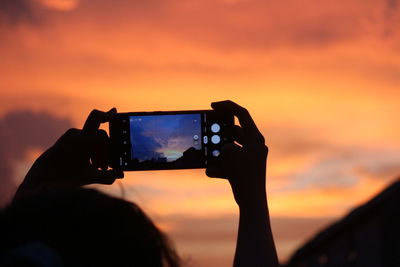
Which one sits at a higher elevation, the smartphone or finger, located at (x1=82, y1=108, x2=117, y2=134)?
finger, located at (x1=82, y1=108, x2=117, y2=134)

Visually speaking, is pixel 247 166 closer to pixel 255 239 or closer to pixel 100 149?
pixel 255 239

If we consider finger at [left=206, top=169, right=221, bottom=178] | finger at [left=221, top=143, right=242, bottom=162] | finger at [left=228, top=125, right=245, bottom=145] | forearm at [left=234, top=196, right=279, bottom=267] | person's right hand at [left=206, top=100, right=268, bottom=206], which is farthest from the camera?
finger at [left=228, top=125, right=245, bottom=145]

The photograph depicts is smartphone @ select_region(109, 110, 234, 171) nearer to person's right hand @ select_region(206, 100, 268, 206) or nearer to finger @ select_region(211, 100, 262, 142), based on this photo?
finger @ select_region(211, 100, 262, 142)

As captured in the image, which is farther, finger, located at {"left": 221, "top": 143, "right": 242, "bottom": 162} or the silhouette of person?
finger, located at {"left": 221, "top": 143, "right": 242, "bottom": 162}

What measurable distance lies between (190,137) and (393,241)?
2.34m

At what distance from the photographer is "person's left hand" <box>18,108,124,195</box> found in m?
3.95

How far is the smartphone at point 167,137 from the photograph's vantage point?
480 centimetres

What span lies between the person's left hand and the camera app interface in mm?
421

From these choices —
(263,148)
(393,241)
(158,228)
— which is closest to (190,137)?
(263,148)

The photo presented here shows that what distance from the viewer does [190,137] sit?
16.0 feet

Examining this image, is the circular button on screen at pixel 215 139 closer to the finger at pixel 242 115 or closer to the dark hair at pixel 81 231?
the finger at pixel 242 115

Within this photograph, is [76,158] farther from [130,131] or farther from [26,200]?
[26,200]

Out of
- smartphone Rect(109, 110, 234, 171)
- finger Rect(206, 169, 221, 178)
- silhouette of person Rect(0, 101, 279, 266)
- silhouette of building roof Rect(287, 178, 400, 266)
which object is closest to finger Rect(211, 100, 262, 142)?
finger Rect(206, 169, 221, 178)

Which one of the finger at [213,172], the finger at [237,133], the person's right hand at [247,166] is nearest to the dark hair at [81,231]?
the person's right hand at [247,166]
